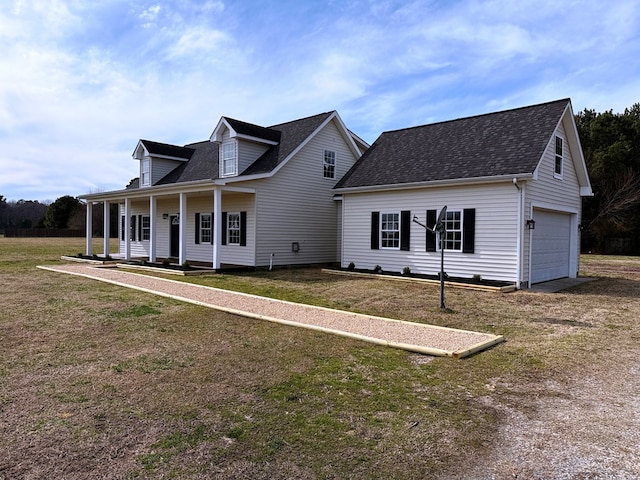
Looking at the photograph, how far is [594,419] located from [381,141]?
1531 centimetres

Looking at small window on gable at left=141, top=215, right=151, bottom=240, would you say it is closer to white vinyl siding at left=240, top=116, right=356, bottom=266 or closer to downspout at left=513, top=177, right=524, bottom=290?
white vinyl siding at left=240, top=116, right=356, bottom=266

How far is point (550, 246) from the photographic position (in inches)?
566

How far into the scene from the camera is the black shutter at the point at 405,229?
1461 centimetres

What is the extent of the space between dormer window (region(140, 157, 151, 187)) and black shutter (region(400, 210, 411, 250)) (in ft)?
44.8

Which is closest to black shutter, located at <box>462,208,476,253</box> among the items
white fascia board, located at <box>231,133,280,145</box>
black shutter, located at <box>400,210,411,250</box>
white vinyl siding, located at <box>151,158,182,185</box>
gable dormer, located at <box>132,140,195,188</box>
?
black shutter, located at <box>400,210,411,250</box>

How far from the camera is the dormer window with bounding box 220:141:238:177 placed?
702 inches

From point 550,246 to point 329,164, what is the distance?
9486mm

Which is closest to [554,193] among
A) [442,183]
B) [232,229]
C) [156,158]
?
[442,183]

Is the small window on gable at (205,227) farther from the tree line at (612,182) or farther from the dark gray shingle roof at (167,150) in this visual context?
the tree line at (612,182)

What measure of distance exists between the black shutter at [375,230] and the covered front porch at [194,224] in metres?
4.63

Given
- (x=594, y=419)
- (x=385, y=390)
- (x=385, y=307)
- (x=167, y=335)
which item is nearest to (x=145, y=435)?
(x=385, y=390)

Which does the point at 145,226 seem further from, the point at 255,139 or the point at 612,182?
the point at 612,182

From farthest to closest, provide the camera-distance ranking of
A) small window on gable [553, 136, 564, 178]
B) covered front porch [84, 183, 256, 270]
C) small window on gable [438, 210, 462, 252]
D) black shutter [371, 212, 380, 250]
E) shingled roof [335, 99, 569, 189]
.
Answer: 1. covered front porch [84, 183, 256, 270]
2. black shutter [371, 212, 380, 250]
3. small window on gable [553, 136, 564, 178]
4. small window on gable [438, 210, 462, 252]
5. shingled roof [335, 99, 569, 189]

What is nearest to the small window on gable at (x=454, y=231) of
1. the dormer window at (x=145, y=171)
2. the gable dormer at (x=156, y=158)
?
the gable dormer at (x=156, y=158)
